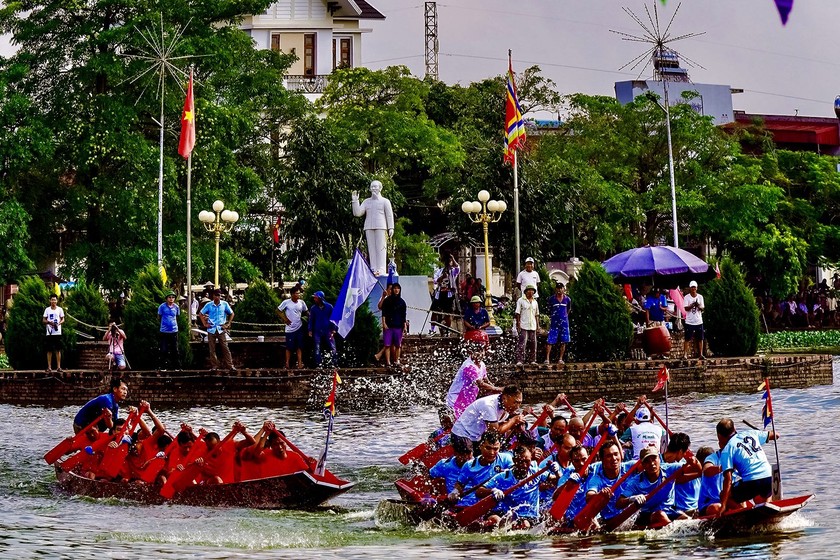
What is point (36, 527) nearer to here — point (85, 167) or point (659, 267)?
point (659, 267)

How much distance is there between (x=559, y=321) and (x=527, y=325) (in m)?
0.70

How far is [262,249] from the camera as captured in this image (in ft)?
180

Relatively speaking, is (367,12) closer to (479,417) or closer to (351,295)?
(351,295)

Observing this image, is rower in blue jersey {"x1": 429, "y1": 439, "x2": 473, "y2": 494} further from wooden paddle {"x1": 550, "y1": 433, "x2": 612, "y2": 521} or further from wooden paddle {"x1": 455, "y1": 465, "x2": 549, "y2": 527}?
wooden paddle {"x1": 550, "y1": 433, "x2": 612, "y2": 521}

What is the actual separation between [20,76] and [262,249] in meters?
12.8

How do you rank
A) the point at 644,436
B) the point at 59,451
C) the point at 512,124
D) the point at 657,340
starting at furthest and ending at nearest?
the point at 512,124 < the point at 657,340 < the point at 59,451 < the point at 644,436

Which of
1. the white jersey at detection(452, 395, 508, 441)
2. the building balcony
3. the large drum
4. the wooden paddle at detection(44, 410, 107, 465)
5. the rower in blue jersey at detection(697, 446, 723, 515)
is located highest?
the building balcony

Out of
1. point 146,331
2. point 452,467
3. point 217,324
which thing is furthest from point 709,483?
point 146,331

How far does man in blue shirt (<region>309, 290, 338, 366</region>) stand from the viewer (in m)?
31.3

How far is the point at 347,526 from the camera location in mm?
17891

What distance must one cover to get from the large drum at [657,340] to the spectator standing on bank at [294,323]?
7.72 m

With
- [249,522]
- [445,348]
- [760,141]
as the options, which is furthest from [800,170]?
[249,522]

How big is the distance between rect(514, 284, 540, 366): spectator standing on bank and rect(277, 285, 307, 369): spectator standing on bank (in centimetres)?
465

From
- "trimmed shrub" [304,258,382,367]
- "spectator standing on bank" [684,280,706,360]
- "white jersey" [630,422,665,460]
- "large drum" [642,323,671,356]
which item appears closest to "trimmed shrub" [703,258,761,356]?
"spectator standing on bank" [684,280,706,360]
